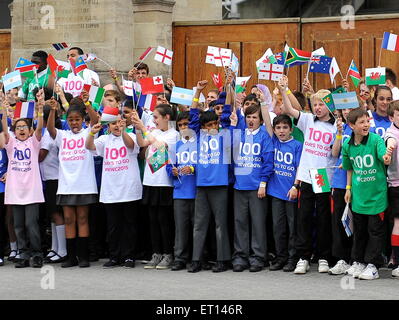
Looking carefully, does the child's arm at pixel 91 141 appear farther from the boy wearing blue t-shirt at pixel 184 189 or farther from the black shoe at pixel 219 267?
the black shoe at pixel 219 267

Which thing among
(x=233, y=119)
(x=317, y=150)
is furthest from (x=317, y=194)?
(x=233, y=119)

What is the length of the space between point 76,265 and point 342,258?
308cm

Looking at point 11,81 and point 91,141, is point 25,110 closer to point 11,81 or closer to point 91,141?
point 11,81

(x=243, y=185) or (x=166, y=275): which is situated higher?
(x=243, y=185)

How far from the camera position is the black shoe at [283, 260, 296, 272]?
10180 millimetres

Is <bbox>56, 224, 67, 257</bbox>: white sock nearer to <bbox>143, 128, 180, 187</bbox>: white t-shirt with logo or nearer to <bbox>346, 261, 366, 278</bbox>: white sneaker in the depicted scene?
<bbox>143, 128, 180, 187</bbox>: white t-shirt with logo

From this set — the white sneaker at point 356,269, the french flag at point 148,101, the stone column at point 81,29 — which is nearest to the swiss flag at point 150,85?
the french flag at point 148,101

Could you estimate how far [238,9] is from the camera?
52.0ft

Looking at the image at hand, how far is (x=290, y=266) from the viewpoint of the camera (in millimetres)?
10203

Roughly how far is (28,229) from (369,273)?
4.04m

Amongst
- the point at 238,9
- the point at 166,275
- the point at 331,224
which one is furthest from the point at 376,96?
the point at 238,9

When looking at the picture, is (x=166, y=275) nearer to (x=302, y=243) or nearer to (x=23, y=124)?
(x=302, y=243)

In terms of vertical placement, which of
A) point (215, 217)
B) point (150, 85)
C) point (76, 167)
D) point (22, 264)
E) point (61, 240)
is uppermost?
point (150, 85)

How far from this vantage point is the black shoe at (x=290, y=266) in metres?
10.2
